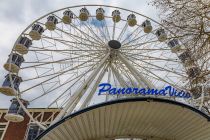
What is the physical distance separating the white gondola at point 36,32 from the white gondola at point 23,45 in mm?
561

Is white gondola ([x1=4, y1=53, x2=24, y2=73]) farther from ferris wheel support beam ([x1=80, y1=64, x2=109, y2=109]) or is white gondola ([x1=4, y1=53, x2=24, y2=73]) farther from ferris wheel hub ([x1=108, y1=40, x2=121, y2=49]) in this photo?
ferris wheel hub ([x1=108, y1=40, x2=121, y2=49])

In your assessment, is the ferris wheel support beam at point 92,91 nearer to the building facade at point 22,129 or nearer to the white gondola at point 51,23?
the white gondola at point 51,23

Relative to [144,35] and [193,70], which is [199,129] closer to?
[193,70]

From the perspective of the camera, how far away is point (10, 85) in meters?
16.9

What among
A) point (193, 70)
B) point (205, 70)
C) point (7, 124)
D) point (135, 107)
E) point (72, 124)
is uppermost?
point (7, 124)

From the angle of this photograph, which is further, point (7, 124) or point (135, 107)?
point (7, 124)

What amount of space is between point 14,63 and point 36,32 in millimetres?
3139

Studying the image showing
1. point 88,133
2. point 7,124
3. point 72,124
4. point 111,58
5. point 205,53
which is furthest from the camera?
point 7,124

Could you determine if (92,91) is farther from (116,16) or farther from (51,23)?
(116,16)

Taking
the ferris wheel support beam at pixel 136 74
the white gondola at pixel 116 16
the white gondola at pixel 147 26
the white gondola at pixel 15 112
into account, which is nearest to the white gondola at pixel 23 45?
the white gondola at pixel 15 112

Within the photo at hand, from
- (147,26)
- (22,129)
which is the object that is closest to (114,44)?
(147,26)

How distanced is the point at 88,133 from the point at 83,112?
2227 mm

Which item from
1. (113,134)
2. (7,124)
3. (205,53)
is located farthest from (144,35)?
(7,124)

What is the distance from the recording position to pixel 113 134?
13.1 meters
